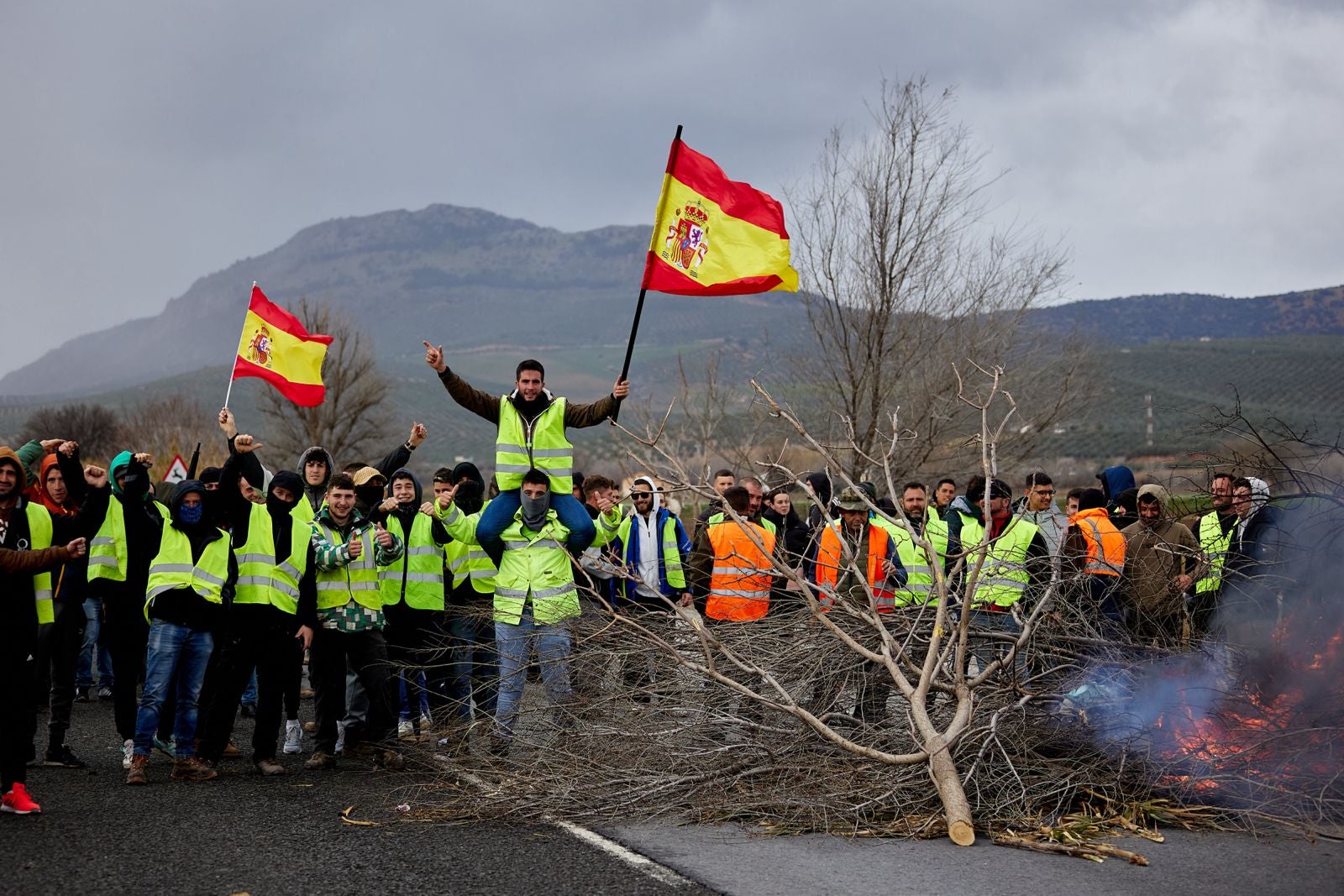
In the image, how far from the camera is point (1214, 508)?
9062 millimetres

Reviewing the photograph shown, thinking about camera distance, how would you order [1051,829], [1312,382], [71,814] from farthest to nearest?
[1312,382] < [71,814] < [1051,829]

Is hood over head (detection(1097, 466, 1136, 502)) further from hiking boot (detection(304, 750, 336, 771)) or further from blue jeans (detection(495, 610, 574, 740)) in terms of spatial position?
hiking boot (detection(304, 750, 336, 771))

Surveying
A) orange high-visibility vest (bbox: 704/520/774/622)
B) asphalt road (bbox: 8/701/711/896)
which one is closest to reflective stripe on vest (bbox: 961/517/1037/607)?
orange high-visibility vest (bbox: 704/520/774/622)

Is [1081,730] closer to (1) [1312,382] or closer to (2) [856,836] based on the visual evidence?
(2) [856,836]

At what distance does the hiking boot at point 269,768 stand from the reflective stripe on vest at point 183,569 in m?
1.13

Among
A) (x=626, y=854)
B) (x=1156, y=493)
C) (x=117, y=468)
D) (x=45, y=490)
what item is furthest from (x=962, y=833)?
(x=45, y=490)

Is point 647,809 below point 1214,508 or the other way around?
below

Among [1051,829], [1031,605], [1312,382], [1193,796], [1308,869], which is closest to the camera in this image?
[1308,869]

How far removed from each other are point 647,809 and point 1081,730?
245 centimetres

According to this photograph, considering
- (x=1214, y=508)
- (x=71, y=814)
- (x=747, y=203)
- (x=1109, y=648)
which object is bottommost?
(x=71, y=814)

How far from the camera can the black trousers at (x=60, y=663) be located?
8.88 metres

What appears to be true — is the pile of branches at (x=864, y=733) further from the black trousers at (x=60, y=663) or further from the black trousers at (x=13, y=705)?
the black trousers at (x=60, y=663)

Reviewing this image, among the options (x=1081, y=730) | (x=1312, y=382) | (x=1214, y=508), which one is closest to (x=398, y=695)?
(x=1081, y=730)

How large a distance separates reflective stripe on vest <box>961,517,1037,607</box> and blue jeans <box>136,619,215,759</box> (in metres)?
5.13
